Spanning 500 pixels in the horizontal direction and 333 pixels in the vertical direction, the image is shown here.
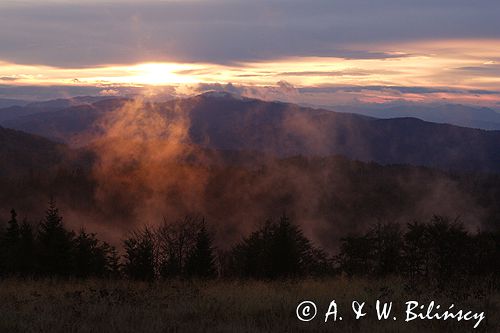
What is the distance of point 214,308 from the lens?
955 centimetres

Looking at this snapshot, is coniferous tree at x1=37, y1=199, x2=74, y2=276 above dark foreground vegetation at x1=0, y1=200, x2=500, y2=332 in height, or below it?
below

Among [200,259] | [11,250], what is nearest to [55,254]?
[11,250]

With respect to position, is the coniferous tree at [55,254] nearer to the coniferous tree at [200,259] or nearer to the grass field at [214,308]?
the coniferous tree at [200,259]

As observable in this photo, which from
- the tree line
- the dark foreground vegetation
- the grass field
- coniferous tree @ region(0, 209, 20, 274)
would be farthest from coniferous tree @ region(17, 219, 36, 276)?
the grass field

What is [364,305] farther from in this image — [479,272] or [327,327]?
[479,272]

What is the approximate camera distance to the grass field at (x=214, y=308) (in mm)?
8289

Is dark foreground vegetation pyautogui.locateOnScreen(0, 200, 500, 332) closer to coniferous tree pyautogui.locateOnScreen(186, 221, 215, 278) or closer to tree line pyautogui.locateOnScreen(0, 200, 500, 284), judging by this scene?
tree line pyautogui.locateOnScreen(0, 200, 500, 284)

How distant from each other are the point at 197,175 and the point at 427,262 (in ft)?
581

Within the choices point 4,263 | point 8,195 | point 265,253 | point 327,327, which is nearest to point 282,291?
point 327,327

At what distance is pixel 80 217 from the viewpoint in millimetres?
143875

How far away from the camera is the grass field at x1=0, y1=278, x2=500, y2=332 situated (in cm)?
829

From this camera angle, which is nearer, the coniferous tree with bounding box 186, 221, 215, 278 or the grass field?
the grass field

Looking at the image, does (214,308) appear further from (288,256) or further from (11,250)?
A: (11,250)

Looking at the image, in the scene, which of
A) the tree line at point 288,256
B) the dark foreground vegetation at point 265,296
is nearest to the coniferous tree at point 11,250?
the tree line at point 288,256
